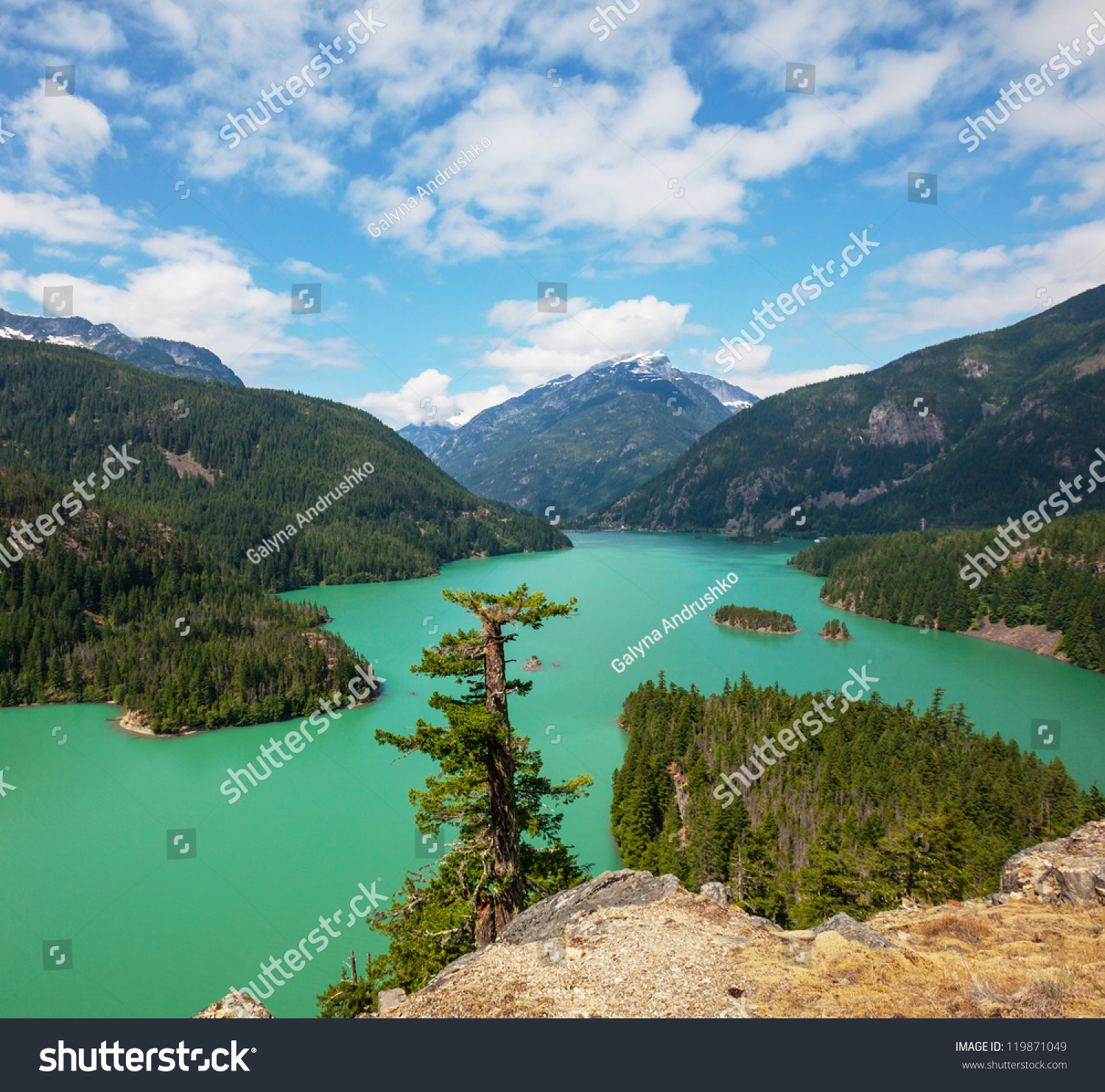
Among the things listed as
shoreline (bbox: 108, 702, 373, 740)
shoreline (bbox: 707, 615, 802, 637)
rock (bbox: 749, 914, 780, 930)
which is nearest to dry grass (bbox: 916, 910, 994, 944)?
rock (bbox: 749, 914, 780, 930)

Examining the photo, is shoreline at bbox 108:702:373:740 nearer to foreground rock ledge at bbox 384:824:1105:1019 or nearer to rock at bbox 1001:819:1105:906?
foreground rock ledge at bbox 384:824:1105:1019

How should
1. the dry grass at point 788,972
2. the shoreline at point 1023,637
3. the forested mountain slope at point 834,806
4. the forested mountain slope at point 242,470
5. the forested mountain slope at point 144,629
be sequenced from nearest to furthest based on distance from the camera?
1. the dry grass at point 788,972
2. the forested mountain slope at point 834,806
3. the forested mountain slope at point 144,629
4. the shoreline at point 1023,637
5. the forested mountain slope at point 242,470

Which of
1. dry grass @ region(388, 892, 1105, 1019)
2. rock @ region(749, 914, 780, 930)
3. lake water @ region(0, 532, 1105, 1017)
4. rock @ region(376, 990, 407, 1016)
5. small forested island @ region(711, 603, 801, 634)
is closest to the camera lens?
dry grass @ region(388, 892, 1105, 1019)

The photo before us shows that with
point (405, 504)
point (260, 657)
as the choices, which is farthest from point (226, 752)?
point (405, 504)

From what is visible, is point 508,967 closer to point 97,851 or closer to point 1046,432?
point 97,851

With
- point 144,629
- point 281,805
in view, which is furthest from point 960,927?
point 144,629

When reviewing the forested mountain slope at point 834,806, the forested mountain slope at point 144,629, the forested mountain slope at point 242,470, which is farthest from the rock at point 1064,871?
the forested mountain slope at point 242,470

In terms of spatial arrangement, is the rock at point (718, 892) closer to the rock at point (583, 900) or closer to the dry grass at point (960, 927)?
the rock at point (583, 900)
